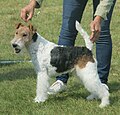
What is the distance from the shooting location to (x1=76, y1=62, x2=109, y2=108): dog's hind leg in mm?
4777

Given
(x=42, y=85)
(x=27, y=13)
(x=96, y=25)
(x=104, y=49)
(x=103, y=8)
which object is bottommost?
(x=42, y=85)

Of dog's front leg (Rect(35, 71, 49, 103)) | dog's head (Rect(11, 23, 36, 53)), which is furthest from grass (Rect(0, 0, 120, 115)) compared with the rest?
dog's head (Rect(11, 23, 36, 53))

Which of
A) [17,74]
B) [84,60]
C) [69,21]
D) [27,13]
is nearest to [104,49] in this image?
[69,21]

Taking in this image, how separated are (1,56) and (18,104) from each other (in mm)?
2726

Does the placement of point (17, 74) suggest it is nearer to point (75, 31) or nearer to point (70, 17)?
point (75, 31)

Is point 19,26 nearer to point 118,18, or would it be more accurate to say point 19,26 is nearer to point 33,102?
point 33,102

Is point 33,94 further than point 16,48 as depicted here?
Yes

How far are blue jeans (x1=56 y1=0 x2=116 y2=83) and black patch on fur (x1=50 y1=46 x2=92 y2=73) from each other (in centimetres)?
57

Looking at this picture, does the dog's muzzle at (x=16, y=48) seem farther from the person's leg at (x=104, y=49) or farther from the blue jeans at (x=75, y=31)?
the person's leg at (x=104, y=49)

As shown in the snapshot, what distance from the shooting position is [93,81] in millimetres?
4785

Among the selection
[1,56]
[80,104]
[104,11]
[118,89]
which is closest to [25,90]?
[80,104]

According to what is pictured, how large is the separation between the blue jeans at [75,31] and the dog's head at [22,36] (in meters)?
0.75

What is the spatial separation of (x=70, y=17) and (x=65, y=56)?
713 mm

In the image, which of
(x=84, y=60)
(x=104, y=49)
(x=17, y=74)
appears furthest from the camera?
(x=17, y=74)
